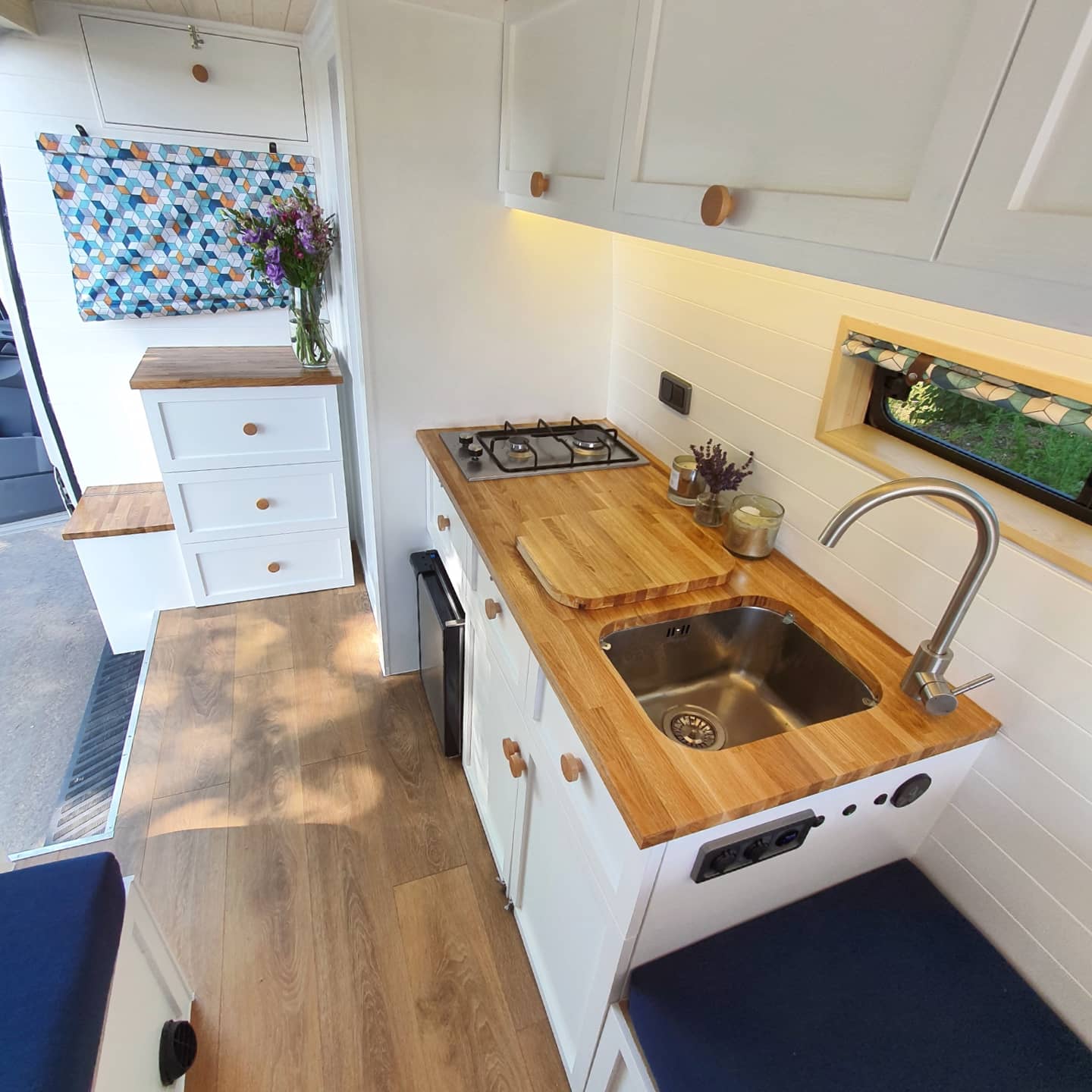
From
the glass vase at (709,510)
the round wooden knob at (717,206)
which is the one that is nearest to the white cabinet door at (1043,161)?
the round wooden knob at (717,206)

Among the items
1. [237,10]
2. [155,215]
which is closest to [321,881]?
[155,215]

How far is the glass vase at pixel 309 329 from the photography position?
234cm

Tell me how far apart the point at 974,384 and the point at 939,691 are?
0.48 metres

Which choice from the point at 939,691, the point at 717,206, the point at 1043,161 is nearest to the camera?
the point at 1043,161

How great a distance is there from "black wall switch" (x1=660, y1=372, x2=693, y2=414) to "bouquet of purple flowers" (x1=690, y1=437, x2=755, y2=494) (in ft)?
0.77

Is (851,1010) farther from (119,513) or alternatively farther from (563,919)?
(119,513)

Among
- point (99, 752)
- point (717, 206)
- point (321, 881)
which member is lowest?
point (99, 752)

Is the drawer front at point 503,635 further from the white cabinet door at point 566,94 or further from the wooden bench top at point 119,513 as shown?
the wooden bench top at point 119,513

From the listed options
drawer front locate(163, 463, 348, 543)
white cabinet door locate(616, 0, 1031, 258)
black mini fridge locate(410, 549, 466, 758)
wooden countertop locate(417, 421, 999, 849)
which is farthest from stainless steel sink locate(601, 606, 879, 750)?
drawer front locate(163, 463, 348, 543)

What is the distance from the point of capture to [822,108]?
2.48ft

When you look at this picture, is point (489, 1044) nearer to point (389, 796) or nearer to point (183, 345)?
point (389, 796)

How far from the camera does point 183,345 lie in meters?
2.58

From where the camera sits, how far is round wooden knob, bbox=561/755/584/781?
101 cm

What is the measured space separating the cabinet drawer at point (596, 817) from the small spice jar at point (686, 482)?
2.09 feet
